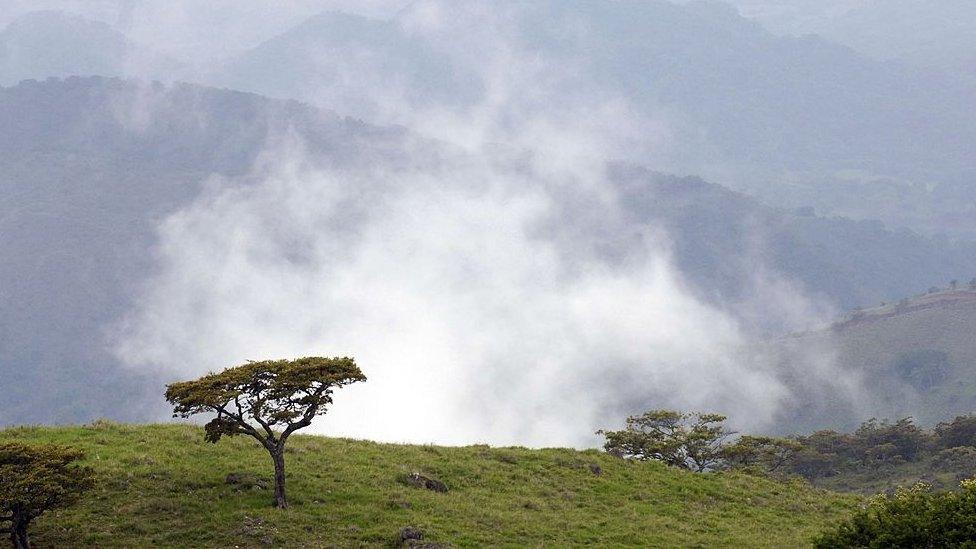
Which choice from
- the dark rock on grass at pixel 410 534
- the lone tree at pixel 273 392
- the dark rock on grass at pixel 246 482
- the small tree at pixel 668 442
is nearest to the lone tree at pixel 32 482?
the lone tree at pixel 273 392

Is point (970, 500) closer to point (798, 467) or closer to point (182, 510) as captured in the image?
point (182, 510)

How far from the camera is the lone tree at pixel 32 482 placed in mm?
26516

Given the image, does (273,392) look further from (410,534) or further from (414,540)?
(414,540)

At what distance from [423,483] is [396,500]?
3.35m

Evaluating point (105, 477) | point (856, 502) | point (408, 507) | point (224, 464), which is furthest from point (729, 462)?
point (105, 477)

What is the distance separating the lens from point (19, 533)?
2784cm

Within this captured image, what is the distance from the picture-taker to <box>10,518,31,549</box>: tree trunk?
90.7 ft

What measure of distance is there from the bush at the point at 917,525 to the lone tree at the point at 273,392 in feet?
62.4

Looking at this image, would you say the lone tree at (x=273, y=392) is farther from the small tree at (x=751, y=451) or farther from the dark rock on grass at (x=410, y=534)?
the small tree at (x=751, y=451)

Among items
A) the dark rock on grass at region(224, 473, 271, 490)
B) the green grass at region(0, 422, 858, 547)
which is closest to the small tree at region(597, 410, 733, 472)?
the green grass at region(0, 422, 858, 547)

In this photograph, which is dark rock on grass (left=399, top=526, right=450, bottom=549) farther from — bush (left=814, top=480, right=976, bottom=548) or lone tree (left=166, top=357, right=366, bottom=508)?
bush (left=814, top=480, right=976, bottom=548)

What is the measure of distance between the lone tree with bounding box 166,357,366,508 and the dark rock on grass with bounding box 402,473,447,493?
7.47 meters

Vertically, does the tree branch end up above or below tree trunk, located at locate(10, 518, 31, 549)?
above

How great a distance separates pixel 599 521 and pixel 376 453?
503 inches
